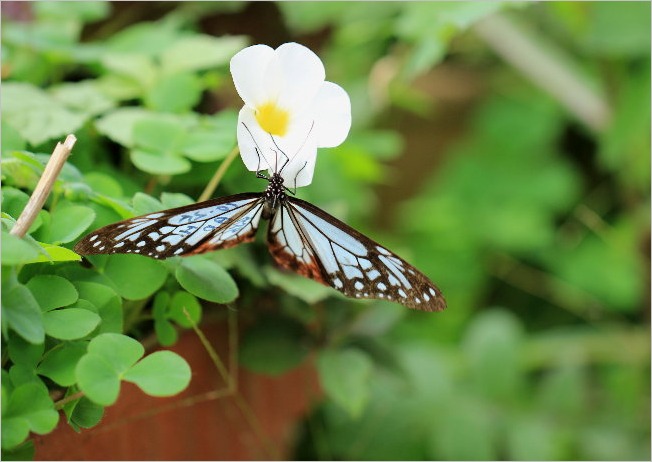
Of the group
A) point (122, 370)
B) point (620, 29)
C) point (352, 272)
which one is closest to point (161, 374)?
point (122, 370)

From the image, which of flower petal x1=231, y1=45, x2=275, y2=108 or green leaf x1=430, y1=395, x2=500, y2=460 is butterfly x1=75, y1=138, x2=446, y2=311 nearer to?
flower petal x1=231, y1=45, x2=275, y2=108

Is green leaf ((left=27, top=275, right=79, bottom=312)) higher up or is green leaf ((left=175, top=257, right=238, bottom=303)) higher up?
green leaf ((left=175, top=257, right=238, bottom=303))

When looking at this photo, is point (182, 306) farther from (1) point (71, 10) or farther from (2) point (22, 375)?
(1) point (71, 10)

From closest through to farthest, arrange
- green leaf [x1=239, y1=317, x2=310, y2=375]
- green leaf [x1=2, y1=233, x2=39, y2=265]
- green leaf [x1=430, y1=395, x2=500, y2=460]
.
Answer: green leaf [x1=2, y1=233, x2=39, y2=265] → green leaf [x1=239, y1=317, x2=310, y2=375] → green leaf [x1=430, y1=395, x2=500, y2=460]

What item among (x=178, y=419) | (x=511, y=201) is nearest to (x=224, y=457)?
(x=178, y=419)

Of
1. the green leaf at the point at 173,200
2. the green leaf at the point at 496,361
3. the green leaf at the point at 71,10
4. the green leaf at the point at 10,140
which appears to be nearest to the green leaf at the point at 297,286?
the green leaf at the point at 173,200

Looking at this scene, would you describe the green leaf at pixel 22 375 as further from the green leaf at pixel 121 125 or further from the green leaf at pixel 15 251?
the green leaf at pixel 121 125

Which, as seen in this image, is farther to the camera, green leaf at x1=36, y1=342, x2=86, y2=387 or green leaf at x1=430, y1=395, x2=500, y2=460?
green leaf at x1=430, y1=395, x2=500, y2=460

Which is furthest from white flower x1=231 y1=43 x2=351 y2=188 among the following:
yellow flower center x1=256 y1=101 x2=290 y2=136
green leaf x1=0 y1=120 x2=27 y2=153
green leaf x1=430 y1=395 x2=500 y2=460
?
green leaf x1=430 y1=395 x2=500 y2=460
